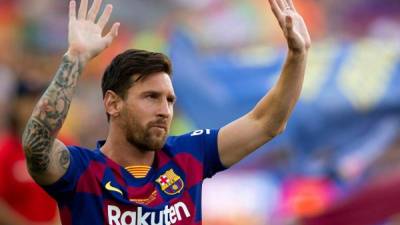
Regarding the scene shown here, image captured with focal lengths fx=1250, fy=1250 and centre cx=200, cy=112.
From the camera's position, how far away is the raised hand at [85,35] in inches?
240

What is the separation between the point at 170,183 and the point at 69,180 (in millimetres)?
561

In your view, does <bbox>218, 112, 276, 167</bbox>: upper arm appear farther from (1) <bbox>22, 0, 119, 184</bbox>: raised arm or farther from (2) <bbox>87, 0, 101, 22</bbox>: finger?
(2) <bbox>87, 0, 101, 22</bbox>: finger

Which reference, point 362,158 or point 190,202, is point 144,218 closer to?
point 190,202

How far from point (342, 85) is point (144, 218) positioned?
6878 mm

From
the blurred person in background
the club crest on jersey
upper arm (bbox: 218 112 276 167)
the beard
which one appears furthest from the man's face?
the blurred person in background

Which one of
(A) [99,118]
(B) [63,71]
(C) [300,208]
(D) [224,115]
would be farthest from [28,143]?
(A) [99,118]

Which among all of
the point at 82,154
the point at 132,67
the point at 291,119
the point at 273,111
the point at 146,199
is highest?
the point at 291,119

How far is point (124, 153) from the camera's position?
6.46 metres

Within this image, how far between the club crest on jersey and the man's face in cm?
18

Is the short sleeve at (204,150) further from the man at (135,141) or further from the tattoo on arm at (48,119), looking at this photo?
the tattoo on arm at (48,119)

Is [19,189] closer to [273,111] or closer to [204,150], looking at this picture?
[204,150]

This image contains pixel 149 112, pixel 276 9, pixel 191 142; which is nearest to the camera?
pixel 149 112

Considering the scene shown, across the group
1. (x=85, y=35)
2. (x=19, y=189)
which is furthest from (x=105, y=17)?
(x=19, y=189)

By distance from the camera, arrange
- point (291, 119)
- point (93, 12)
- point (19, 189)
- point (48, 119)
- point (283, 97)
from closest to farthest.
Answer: point (48, 119) → point (93, 12) → point (283, 97) → point (19, 189) → point (291, 119)
